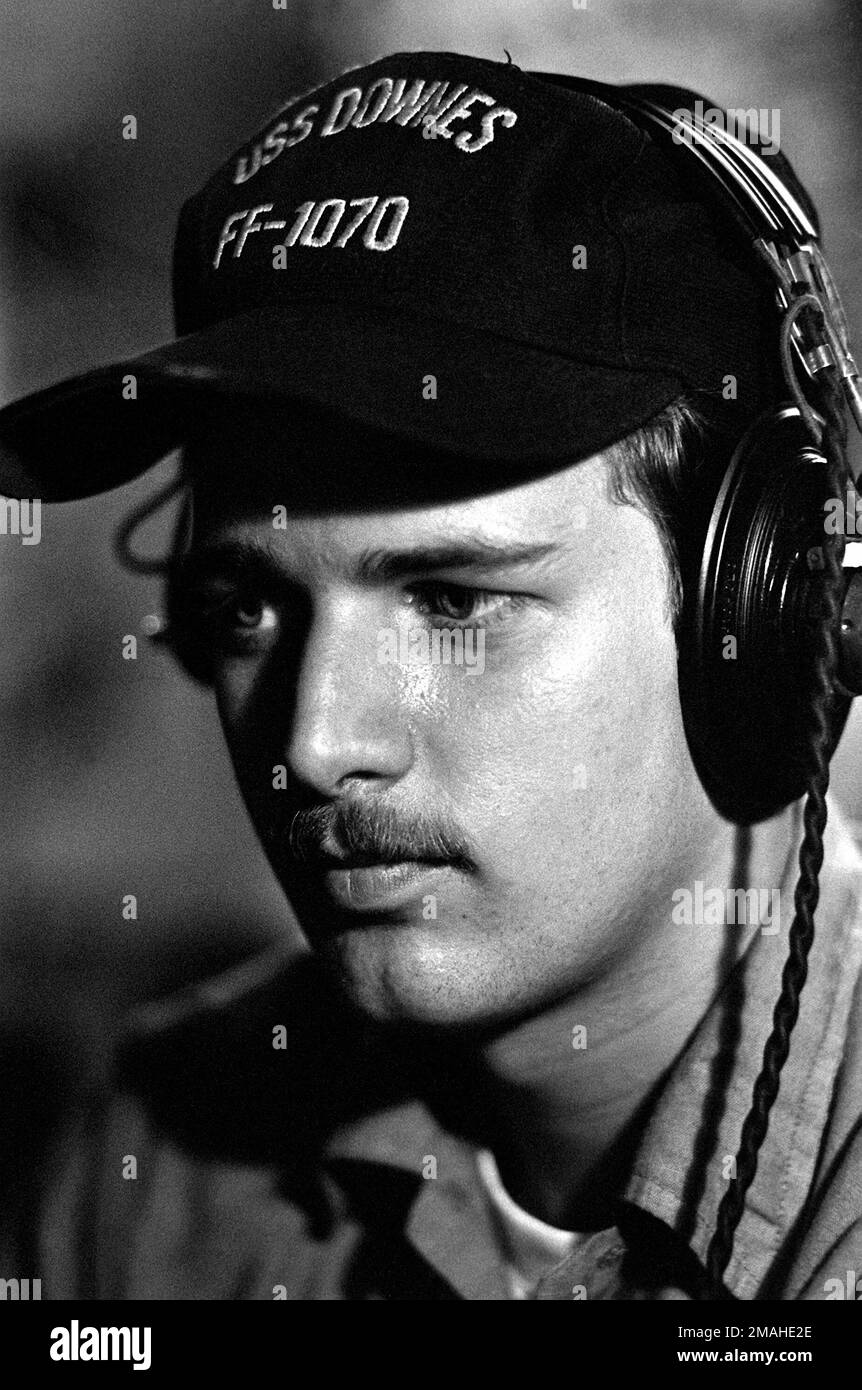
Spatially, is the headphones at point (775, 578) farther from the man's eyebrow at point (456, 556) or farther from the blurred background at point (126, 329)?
the blurred background at point (126, 329)

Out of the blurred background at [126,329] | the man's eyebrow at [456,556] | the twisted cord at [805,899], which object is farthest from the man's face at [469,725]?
the blurred background at [126,329]

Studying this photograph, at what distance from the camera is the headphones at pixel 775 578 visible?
0.80 metres

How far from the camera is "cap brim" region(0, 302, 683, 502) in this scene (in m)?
0.79

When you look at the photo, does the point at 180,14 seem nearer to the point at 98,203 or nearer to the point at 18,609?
the point at 98,203

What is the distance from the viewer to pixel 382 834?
0.86m

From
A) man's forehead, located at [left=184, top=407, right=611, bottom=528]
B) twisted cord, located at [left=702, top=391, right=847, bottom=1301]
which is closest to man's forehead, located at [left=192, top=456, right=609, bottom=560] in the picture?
man's forehead, located at [left=184, top=407, right=611, bottom=528]

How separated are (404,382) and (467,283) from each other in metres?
0.08

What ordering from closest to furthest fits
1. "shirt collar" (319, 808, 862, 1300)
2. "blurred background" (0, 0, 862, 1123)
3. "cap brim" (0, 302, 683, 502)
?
"cap brim" (0, 302, 683, 502)
"shirt collar" (319, 808, 862, 1300)
"blurred background" (0, 0, 862, 1123)

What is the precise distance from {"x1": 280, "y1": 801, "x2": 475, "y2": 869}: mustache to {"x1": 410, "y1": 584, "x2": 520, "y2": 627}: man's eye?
0.12 metres

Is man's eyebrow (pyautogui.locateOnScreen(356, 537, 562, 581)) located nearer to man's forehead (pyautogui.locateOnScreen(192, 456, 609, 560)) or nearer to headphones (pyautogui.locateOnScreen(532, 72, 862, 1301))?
man's forehead (pyautogui.locateOnScreen(192, 456, 609, 560))

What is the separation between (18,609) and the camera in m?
1.51

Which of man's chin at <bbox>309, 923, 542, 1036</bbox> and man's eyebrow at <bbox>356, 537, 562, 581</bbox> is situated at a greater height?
man's eyebrow at <bbox>356, 537, 562, 581</bbox>

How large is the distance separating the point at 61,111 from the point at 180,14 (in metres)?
0.15
